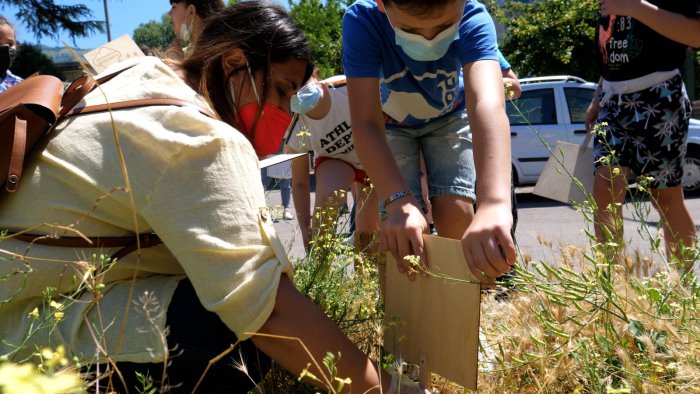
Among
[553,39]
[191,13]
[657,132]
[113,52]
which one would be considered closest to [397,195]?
[657,132]

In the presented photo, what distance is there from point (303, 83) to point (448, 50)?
1.86 feet

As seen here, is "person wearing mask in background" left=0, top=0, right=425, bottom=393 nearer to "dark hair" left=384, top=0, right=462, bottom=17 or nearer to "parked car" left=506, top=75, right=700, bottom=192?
"dark hair" left=384, top=0, right=462, bottom=17

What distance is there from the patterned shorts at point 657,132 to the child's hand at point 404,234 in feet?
5.29

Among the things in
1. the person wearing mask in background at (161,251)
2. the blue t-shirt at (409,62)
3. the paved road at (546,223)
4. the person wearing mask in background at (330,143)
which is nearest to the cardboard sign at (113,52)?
the person wearing mask in background at (330,143)

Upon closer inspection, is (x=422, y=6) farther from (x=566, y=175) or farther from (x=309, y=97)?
(x=309, y=97)

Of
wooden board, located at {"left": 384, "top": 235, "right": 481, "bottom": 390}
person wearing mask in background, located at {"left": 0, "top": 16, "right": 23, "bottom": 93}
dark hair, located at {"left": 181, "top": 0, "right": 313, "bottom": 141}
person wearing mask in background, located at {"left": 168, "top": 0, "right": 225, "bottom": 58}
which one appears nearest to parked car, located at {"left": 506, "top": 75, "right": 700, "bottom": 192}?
person wearing mask in background, located at {"left": 168, "top": 0, "right": 225, "bottom": 58}

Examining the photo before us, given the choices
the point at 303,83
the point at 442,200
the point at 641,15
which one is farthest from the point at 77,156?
the point at 641,15

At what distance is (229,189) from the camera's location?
162 cm

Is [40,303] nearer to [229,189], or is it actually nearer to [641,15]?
[229,189]

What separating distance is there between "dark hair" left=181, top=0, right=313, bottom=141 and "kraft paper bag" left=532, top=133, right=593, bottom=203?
925mm

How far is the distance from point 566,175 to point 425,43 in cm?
90

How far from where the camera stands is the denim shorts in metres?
2.78

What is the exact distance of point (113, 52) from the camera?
3.64 metres

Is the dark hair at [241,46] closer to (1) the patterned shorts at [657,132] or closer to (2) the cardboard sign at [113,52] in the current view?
(2) the cardboard sign at [113,52]
